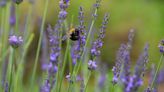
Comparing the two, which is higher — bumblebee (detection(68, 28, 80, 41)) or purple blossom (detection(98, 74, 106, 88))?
bumblebee (detection(68, 28, 80, 41))

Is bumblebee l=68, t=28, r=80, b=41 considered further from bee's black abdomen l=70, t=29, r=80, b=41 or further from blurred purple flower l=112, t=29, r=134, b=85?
blurred purple flower l=112, t=29, r=134, b=85

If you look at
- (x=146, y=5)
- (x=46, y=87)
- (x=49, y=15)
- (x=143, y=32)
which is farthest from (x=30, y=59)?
(x=46, y=87)

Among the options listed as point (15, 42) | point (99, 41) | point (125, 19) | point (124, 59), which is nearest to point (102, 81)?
point (124, 59)

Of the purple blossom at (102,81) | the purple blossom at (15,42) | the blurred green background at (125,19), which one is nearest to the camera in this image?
the purple blossom at (15,42)

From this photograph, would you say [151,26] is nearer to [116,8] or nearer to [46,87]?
[116,8]

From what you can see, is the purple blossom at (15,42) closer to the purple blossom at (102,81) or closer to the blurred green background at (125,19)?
the purple blossom at (102,81)

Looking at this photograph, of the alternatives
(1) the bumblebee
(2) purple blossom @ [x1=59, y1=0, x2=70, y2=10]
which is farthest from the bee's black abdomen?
(2) purple blossom @ [x1=59, y1=0, x2=70, y2=10]

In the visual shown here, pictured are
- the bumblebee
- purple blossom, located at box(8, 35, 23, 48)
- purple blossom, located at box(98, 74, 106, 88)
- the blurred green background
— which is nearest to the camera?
purple blossom, located at box(8, 35, 23, 48)

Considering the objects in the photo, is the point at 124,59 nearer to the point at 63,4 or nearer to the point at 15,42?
the point at 63,4

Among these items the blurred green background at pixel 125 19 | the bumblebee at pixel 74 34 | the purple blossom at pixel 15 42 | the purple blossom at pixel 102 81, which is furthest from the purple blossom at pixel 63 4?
the blurred green background at pixel 125 19
